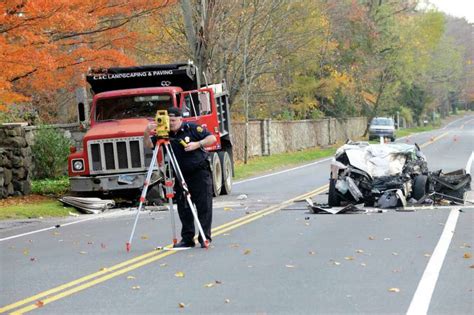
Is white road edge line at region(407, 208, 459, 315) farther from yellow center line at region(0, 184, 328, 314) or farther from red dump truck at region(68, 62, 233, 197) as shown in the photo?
red dump truck at region(68, 62, 233, 197)

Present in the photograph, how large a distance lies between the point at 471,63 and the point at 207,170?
483ft

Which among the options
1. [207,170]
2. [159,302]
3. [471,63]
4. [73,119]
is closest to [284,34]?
[73,119]

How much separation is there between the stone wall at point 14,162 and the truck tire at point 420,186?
960cm

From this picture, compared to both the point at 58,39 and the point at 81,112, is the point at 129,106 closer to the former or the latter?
the point at 81,112

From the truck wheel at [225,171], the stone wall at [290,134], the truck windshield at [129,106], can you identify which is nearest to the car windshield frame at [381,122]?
the stone wall at [290,134]

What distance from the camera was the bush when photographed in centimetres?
2422

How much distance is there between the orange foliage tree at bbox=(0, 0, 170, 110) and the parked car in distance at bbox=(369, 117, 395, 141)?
40760 mm

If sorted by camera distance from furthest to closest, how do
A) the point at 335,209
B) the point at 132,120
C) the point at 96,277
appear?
the point at 132,120 → the point at 335,209 → the point at 96,277

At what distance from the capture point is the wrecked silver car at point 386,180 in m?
15.8

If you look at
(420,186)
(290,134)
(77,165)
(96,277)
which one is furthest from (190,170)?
(290,134)

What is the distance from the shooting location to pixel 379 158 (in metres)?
16.1

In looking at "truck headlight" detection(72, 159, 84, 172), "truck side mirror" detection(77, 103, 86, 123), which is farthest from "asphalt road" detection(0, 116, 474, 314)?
"truck side mirror" detection(77, 103, 86, 123)

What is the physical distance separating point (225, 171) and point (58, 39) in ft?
17.9

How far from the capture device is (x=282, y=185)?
24.2 metres
